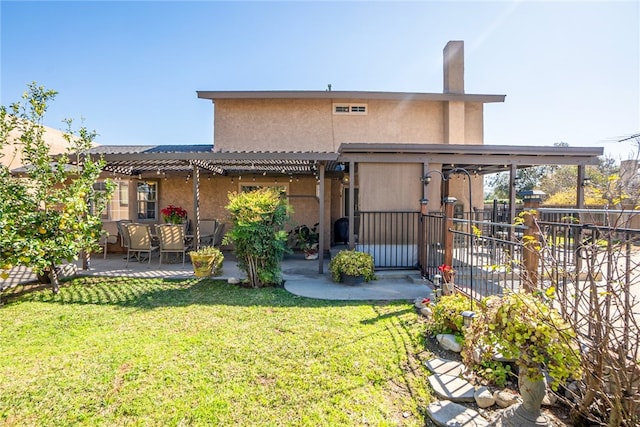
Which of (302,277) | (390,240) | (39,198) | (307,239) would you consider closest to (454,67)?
(390,240)

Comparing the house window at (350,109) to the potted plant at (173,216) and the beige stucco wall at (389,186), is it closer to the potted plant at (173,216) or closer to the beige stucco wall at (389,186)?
the beige stucco wall at (389,186)

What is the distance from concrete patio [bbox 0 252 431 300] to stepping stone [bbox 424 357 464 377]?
2198 millimetres

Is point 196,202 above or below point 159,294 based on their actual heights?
above

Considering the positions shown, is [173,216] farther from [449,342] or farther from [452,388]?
[452,388]

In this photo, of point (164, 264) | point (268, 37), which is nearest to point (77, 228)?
point (164, 264)

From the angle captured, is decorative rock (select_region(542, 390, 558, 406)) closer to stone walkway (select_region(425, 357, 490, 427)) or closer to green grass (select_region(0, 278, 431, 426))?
stone walkway (select_region(425, 357, 490, 427))

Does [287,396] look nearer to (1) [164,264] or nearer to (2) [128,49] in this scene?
(1) [164,264]

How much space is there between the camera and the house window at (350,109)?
438 inches

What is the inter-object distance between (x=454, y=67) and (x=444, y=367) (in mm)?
11652

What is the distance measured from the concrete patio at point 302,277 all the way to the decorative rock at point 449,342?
178cm

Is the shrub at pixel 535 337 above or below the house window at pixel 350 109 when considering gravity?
below

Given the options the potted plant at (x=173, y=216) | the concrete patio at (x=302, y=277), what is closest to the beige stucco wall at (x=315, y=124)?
the potted plant at (x=173, y=216)

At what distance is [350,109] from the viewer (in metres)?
11.1

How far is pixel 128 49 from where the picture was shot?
10.3 metres
